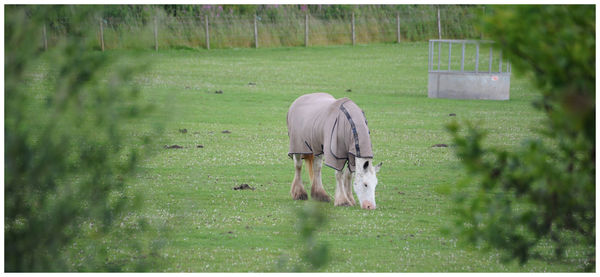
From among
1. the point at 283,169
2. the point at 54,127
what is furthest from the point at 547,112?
the point at 283,169

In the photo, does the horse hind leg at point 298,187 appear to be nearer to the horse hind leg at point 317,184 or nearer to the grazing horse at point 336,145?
the grazing horse at point 336,145

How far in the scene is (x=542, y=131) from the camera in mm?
4863

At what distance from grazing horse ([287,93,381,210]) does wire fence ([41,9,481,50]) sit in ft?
86.5

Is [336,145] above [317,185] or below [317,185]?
above

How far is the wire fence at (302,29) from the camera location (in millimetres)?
42156

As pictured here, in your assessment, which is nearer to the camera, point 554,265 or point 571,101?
point 571,101

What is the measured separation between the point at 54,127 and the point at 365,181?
7272 millimetres

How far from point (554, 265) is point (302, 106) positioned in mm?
6020

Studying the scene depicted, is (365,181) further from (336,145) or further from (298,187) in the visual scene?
(298,187)

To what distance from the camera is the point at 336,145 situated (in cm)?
1230

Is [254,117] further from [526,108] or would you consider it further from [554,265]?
[554,265]

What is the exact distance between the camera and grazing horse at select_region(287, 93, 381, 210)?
475 inches

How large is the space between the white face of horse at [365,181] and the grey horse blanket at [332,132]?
0.13 metres
